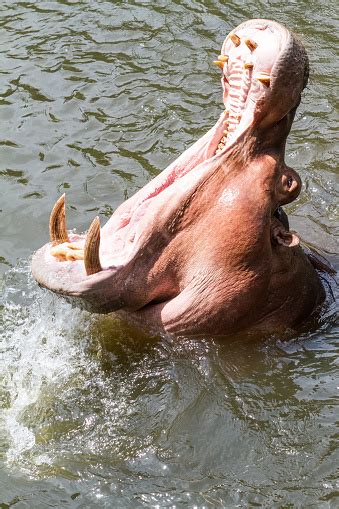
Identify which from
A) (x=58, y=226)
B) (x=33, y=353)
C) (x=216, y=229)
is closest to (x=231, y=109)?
(x=216, y=229)

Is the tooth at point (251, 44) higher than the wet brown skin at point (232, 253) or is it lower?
higher

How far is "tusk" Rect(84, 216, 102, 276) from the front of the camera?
439 cm

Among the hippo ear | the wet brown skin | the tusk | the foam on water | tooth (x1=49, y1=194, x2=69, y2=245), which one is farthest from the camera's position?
the foam on water

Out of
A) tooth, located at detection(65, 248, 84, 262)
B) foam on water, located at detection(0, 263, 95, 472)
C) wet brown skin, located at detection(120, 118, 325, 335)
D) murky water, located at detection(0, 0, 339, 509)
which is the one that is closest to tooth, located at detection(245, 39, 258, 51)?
wet brown skin, located at detection(120, 118, 325, 335)

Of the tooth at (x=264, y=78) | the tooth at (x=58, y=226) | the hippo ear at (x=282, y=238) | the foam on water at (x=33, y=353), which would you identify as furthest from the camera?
the foam on water at (x=33, y=353)

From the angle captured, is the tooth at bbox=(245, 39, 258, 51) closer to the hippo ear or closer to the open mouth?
the open mouth

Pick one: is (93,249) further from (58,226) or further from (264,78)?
(264,78)

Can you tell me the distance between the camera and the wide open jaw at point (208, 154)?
4602 millimetres

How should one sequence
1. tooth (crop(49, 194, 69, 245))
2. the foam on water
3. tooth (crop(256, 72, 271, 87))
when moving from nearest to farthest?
1. tooth (crop(256, 72, 271, 87))
2. tooth (crop(49, 194, 69, 245))
3. the foam on water

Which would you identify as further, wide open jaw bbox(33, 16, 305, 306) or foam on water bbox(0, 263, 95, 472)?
foam on water bbox(0, 263, 95, 472)

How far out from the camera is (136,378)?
5.29 m

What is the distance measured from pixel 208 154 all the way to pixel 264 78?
62 centimetres

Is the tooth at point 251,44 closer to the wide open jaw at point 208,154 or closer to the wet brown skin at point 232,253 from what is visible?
the wide open jaw at point 208,154

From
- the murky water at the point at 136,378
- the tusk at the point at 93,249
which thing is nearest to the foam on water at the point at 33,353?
the murky water at the point at 136,378
